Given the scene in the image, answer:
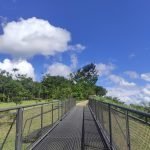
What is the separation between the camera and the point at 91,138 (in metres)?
10.9

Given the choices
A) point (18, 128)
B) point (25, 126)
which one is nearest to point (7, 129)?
point (18, 128)

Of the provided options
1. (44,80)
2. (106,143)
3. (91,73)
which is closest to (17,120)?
(106,143)

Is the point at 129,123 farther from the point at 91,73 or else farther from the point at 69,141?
the point at 91,73

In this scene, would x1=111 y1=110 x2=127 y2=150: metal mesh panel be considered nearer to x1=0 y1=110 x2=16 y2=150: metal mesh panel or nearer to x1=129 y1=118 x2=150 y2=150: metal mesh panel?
x1=129 y1=118 x2=150 y2=150: metal mesh panel

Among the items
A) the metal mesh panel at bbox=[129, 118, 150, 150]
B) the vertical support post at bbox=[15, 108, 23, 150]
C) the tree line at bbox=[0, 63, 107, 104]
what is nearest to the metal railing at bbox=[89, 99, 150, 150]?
the metal mesh panel at bbox=[129, 118, 150, 150]

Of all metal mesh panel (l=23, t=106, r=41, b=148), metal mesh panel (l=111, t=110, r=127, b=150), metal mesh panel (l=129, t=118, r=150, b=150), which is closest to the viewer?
metal mesh panel (l=129, t=118, r=150, b=150)

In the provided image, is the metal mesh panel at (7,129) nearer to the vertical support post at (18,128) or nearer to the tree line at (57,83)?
the vertical support post at (18,128)

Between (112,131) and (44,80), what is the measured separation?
103m

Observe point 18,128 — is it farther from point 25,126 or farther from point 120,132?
point 120,132

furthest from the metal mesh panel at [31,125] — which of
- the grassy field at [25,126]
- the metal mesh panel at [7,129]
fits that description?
the metal mesh panel at [7,129]

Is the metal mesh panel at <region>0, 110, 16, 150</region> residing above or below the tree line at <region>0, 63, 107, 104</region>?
below

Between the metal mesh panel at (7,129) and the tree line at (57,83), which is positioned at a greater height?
the tree line at (57,83)

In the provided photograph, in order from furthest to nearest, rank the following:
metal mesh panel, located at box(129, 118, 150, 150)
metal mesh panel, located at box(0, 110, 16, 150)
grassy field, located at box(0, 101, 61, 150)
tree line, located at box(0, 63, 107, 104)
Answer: tree line, located at box(0, 63, 107, 104), grassy field, located at box(0, 101, 61, 150), metal mesh panel, located at box(0, 110, 16, 150), metal mesh panel, located at box(129, 118, 150, 150)

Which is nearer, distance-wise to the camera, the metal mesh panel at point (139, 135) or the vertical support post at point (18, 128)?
the metal mesh panel at point (139, 135)
